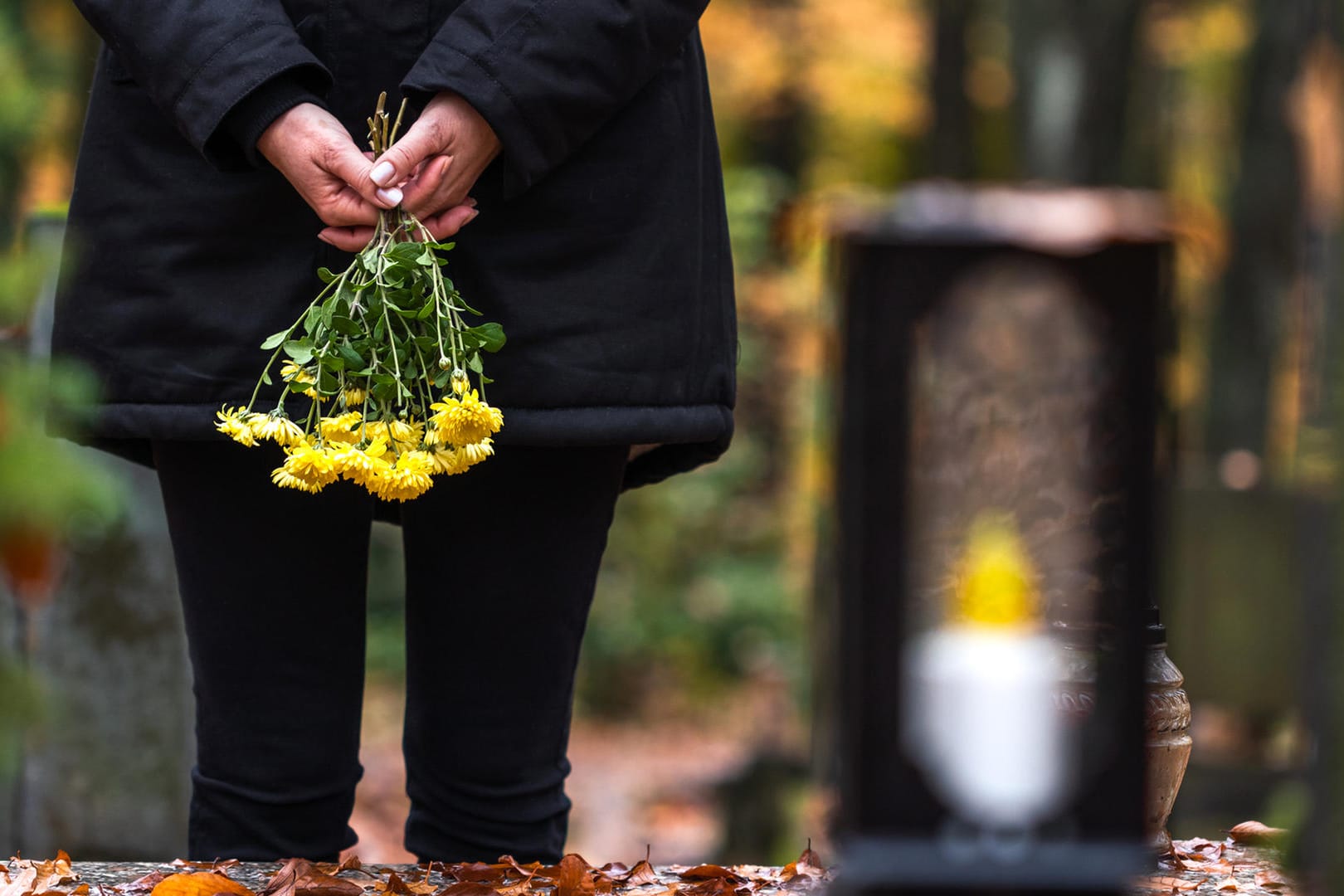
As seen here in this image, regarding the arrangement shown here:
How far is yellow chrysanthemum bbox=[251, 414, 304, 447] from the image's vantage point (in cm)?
171

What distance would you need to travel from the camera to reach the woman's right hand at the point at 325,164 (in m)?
1.80

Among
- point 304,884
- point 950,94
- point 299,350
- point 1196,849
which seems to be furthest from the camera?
point 950,94

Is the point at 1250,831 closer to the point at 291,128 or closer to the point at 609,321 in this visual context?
the point at 609,321

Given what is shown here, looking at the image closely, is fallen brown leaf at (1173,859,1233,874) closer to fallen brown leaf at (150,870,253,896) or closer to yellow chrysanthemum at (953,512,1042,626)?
yellow chrysanthemum at (953,512,1042,626)

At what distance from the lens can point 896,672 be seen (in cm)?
140

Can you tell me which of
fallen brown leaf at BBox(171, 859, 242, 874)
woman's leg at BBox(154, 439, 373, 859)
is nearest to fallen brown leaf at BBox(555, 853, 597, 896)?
woman's leg at BBox(154, 439, 373, 859)

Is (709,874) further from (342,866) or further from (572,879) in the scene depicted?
(342,866)

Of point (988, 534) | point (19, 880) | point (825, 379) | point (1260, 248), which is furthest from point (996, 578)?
point (1260, 248)

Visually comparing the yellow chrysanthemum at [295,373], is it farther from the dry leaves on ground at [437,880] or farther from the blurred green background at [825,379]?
the blurred green background at [825,379]

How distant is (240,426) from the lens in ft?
5.60

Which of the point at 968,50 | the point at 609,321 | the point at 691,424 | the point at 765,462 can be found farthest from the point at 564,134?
the point at 968,50

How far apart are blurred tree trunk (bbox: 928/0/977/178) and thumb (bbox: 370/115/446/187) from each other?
8.97 meters

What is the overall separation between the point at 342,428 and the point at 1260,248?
1022 cm

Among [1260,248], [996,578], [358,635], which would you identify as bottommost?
[358,635]
